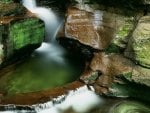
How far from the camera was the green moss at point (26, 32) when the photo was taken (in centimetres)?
938

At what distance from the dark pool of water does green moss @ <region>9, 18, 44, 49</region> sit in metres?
0.61

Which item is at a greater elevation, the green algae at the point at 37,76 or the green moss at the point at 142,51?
the green moss at the point at 142,51

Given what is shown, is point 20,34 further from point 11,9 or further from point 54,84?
point 54,84

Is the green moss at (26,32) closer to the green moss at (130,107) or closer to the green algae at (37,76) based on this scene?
the green algae at (37,76)

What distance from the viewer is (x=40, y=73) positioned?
31.5ft

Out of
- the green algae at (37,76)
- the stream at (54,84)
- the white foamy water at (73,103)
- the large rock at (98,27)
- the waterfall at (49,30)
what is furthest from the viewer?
the waterfall at (49,30)

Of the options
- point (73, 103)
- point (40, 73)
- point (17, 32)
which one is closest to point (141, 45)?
point (73, 103)

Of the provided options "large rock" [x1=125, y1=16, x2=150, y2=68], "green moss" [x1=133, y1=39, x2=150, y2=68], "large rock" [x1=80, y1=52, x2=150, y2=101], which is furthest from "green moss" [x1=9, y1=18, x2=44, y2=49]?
"green moss" [x1=133, y1=39, x2=150, y2=68]

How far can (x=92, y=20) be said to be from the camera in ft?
31.8

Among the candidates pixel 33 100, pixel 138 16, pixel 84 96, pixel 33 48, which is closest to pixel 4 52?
pixel 33 48

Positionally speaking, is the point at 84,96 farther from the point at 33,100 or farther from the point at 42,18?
the point at 42,18

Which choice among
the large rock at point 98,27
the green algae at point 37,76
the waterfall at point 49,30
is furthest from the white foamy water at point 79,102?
the waterfall at point 49,30

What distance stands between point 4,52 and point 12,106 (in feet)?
6.79

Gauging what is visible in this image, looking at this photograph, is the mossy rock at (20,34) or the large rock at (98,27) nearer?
the mossy rock at (20,34)
